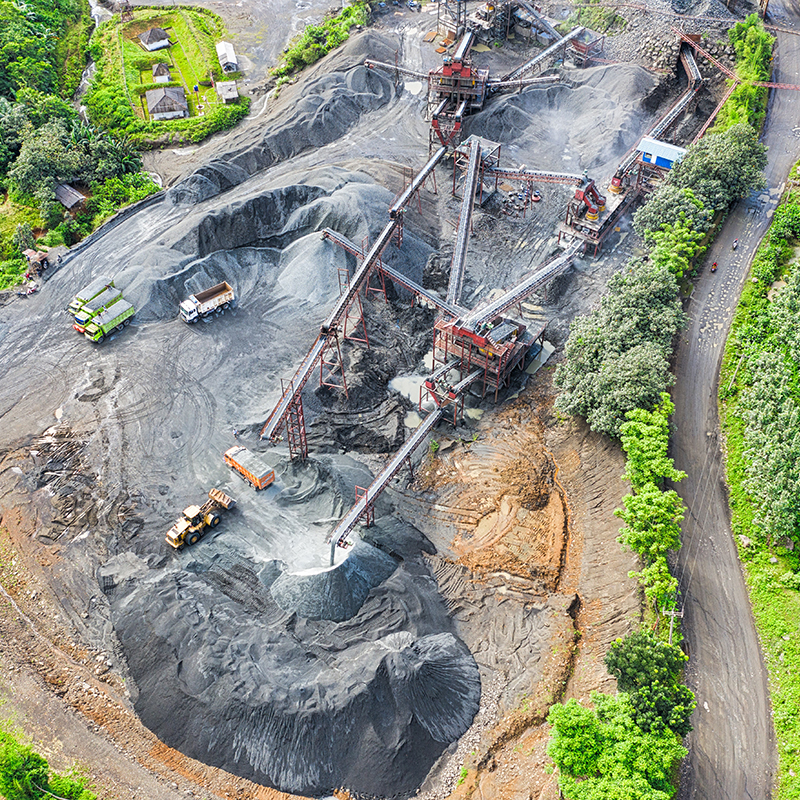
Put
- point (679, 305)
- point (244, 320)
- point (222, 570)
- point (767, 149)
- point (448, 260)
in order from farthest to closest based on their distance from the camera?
1. point (767, 149)
2. point (448, 260)
3. point (244, 320)
4. point (679, 305)
5. point (222, 570)

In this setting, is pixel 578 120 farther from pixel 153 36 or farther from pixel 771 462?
pixel 153 36

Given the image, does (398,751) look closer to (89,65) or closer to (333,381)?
(333,381)

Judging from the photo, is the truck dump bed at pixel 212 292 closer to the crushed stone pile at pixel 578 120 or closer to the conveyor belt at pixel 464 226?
the conveyor belt at pixel 464 226

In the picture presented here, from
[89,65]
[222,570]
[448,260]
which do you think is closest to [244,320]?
[448,260]

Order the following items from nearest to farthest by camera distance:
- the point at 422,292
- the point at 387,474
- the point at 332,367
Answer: the point at 387,474 → the point at 332,367 → the point at 422,292

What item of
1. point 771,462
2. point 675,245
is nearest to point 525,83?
point 675,245

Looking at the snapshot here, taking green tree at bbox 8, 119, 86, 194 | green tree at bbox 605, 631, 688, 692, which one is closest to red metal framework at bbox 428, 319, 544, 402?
green tree at bbox 605, 631, 688, 692

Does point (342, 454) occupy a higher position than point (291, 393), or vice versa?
point (291, 393)

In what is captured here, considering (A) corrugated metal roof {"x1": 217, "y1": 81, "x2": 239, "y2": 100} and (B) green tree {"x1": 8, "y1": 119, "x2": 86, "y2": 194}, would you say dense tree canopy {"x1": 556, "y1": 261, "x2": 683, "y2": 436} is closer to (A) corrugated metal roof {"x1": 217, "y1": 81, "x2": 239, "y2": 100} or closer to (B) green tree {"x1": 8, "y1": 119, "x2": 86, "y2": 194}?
(B) green tree {"x1": 8, "y1": 119, "x2": 86, "y2": 194}
